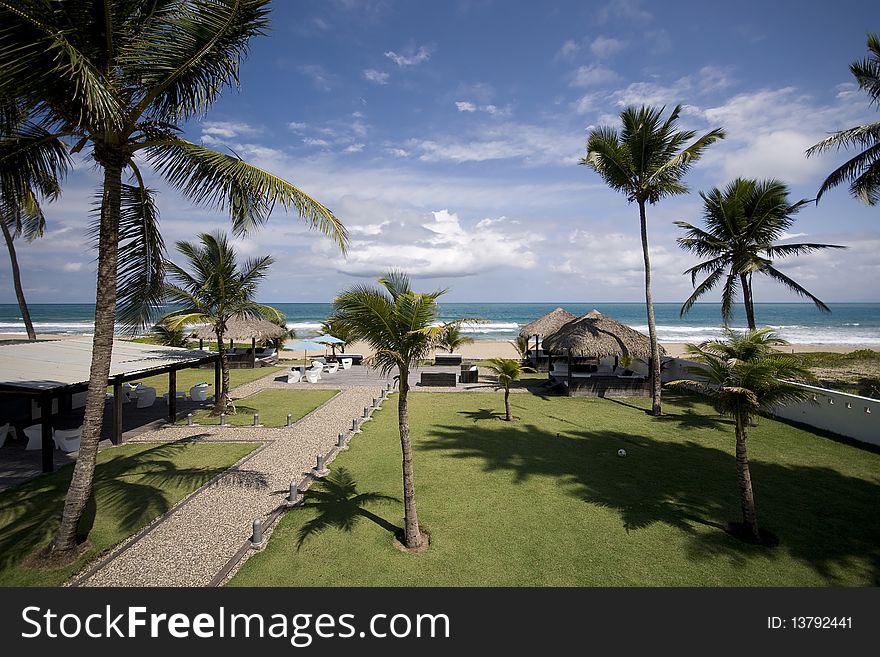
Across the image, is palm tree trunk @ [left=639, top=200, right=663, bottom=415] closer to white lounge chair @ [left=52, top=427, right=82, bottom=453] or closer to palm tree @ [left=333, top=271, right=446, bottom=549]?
palm tree @ [left=333, top=271, right=446, bottom=549]

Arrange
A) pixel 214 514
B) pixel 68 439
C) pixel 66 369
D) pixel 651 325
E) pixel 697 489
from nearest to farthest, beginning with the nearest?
pixel 214 514 < pixel 697 489 < pixel 68 439 < pixel 66 369 < pixel 651 325

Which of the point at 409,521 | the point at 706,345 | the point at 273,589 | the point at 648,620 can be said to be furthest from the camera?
the point at 706,345

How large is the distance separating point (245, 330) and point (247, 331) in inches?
7.3

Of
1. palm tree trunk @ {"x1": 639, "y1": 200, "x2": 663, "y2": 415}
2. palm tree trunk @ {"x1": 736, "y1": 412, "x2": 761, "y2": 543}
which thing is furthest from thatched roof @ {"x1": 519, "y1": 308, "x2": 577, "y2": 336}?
palm tree trunk @ {"x1": 736, "y1": 412, "x2": 761, "y2": 543}

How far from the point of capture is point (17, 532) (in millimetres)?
5816

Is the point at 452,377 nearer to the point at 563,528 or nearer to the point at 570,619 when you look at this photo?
the point at 563,528

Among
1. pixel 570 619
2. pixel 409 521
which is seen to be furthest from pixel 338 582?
pixel 570 619

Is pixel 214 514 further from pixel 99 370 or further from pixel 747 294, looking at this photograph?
pixel 747 294

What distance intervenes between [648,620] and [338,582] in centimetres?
338

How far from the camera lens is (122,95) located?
4969mm

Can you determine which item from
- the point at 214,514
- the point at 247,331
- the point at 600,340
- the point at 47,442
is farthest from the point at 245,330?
the point at 600,340

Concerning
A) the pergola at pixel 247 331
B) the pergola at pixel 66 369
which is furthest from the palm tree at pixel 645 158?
the pergola at pixel 247 331

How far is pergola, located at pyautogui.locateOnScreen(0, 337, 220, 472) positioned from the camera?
25.6ft

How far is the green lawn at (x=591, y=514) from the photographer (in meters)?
5.00
